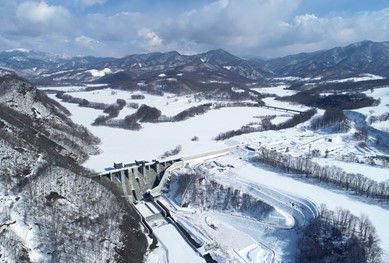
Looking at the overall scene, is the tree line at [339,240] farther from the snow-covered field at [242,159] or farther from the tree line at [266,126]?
the tree line at [266,126]

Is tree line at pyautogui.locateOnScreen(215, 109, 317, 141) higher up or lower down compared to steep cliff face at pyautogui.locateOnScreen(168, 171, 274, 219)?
higher up

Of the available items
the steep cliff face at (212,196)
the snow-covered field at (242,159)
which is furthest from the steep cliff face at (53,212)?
the steep cliff face at (212,196)

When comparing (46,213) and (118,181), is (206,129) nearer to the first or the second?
(118,181)

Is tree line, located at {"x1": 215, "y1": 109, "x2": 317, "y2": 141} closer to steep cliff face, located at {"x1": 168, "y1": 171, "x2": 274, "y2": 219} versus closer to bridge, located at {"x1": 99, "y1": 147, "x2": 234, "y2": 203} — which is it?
bridge, located at {"x1": 99, "y1": 147, "x2": 234, "y2": 203}

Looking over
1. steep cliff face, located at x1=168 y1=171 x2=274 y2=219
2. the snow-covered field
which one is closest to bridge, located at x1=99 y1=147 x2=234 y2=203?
steep cliff face, located at x1=168 y1=171 x2=274 y2=219

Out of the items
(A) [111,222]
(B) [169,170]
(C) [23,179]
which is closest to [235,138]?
(B) [169,170]

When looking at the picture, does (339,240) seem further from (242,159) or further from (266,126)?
(266,126)
